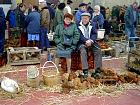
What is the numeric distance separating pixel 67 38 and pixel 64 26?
332 mm

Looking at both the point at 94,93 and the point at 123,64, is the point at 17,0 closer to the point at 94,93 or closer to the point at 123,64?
the point at 123,64

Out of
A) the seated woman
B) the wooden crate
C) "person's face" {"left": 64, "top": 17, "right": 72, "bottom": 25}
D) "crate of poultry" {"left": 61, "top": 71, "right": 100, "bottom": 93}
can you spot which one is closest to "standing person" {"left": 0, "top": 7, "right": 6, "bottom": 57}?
the wooden crate

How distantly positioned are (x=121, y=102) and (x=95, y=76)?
141 centimetres

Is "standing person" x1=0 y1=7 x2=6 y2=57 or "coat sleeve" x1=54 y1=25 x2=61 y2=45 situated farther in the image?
"standing person" x1=0 y1=7 x2=6 y2=57

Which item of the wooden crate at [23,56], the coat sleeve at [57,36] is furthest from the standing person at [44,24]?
the coat sleeve at [57,36]

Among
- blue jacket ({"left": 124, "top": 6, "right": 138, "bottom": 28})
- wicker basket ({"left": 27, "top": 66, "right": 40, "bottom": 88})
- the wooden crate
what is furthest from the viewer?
blue jacket ({"left": 124, "top": 6, "right": 138, "bottom": 28})

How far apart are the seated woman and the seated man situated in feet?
0.63

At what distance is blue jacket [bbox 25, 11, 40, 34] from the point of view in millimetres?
13133

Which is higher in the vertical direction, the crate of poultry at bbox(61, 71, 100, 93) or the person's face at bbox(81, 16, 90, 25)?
the person's face at bbox(81, 16, 90, 25)

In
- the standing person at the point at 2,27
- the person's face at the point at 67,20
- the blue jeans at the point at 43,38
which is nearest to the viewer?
the person's face at the point at 67,20

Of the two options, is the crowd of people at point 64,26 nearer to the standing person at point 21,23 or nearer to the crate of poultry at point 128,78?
the standing person at point 21,23

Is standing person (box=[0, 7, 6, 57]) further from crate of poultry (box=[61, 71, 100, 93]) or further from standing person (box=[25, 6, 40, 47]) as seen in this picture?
crate of poultry (box=[61, 71, 100, 93])

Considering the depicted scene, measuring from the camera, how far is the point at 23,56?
1198cm

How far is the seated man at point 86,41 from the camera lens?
10297 millimetres
